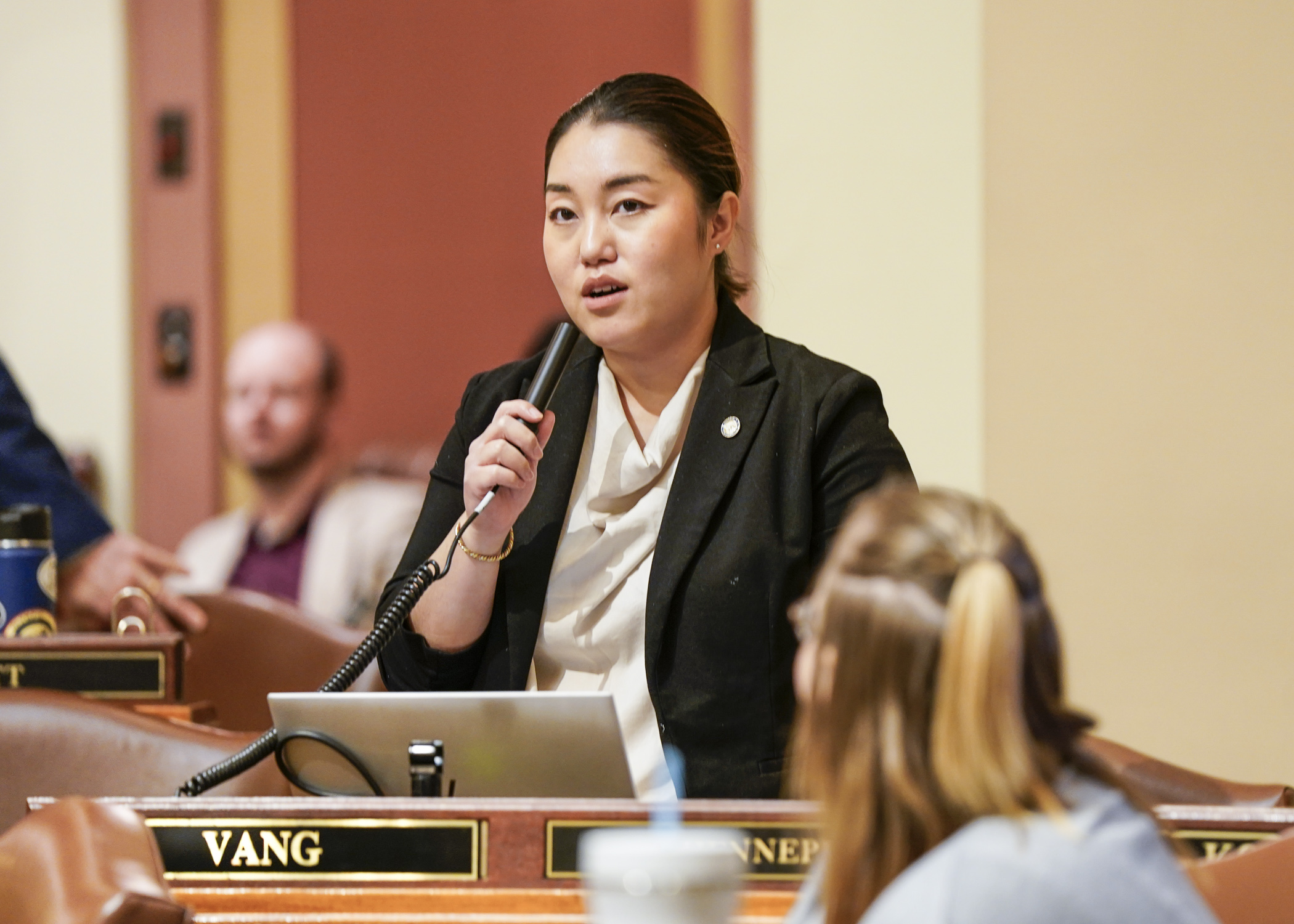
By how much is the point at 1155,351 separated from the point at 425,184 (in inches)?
60.3

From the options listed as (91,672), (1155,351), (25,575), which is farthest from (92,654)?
(1155,351)

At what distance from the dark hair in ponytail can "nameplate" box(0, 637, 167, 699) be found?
→ 2.31 feet

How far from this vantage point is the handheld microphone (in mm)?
1427

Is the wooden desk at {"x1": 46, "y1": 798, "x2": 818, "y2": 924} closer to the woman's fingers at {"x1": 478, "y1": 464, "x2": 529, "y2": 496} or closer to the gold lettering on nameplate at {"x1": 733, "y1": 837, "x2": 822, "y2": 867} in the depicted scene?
the gold lettering on nameplate at {"x1": 733, "y1": 837, "x2": 822, "y2": 867}

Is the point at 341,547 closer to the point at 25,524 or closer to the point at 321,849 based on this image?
the point at 25,524

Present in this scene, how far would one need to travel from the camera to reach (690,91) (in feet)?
5.23

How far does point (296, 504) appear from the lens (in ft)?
9.50

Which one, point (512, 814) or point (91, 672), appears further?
point (91, 672)

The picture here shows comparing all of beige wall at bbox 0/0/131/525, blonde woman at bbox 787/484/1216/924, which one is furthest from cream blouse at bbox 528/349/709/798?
beige wall at bbox 0/0/131/525

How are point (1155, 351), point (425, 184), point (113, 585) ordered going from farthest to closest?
1. point (425, 184)
2. point (1155, 351)
3. point (113, 585)

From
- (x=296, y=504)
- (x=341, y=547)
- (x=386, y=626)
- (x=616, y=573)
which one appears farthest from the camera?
(x=296, y=504)

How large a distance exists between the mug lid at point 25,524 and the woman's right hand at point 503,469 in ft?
1.81

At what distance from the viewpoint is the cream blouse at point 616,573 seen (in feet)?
4.84

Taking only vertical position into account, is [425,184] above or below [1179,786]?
above
